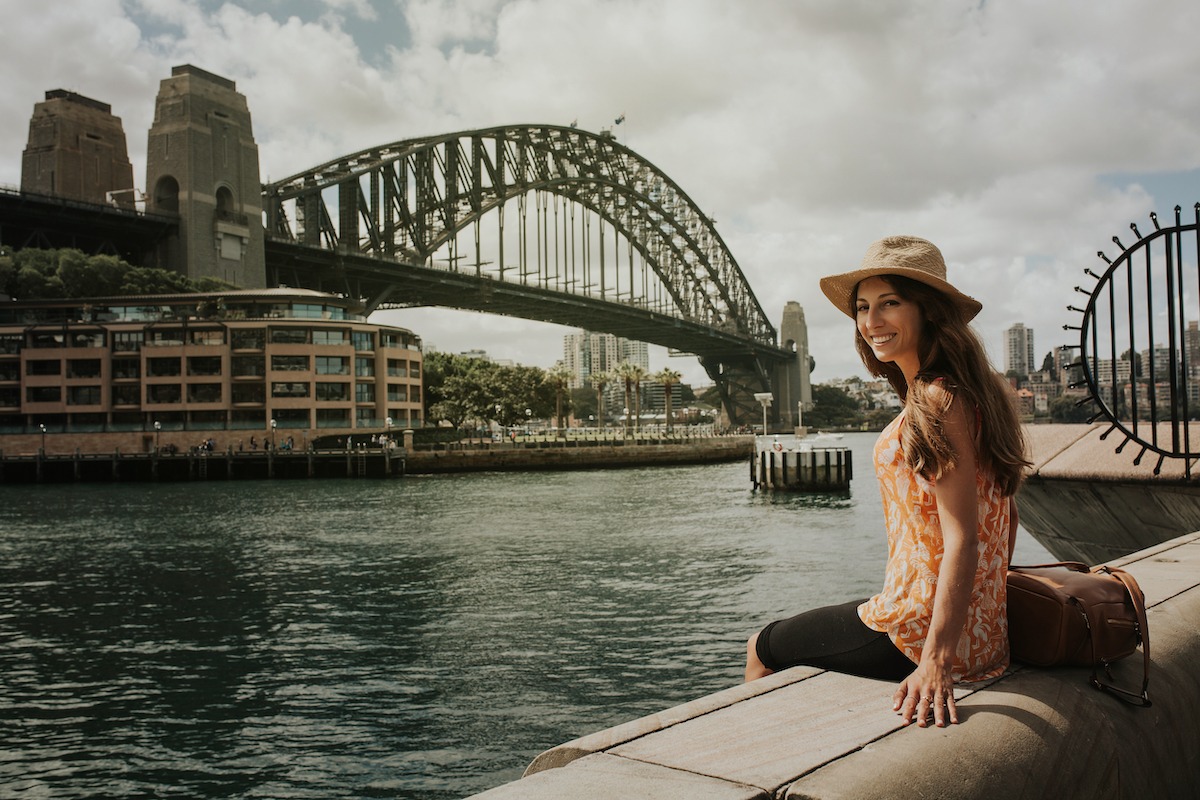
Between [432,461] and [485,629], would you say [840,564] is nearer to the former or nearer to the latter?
[485,629]

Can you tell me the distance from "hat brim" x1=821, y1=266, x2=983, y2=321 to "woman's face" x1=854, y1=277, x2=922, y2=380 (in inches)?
2.0

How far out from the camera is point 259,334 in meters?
61.7

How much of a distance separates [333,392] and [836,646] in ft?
207

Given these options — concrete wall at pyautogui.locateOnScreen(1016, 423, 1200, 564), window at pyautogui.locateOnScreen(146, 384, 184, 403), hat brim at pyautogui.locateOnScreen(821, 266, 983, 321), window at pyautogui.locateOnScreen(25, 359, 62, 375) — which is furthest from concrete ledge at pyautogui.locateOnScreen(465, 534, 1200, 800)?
window at pyautogui.locateOnScreen(25, 359, 62, 375)

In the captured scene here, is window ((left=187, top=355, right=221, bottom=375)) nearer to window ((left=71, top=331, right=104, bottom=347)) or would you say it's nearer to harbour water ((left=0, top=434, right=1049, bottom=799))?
window ((left=71, top=331, right=104, bottom=347))

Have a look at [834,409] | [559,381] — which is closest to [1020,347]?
[834,409]

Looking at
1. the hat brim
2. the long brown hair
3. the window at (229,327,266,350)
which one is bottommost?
the long brown hair

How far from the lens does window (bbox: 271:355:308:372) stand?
6191 cm

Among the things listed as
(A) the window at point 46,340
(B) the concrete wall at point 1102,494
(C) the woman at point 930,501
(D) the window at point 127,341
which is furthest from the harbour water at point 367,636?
(A) the window at point 46,340

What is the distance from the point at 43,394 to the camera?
6216 cm

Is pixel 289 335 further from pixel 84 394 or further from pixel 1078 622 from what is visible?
pixel 1078 622

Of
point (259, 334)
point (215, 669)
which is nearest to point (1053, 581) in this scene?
point (215, 669)

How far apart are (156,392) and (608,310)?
33.9 meters

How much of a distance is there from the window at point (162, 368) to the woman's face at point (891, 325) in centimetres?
6521
